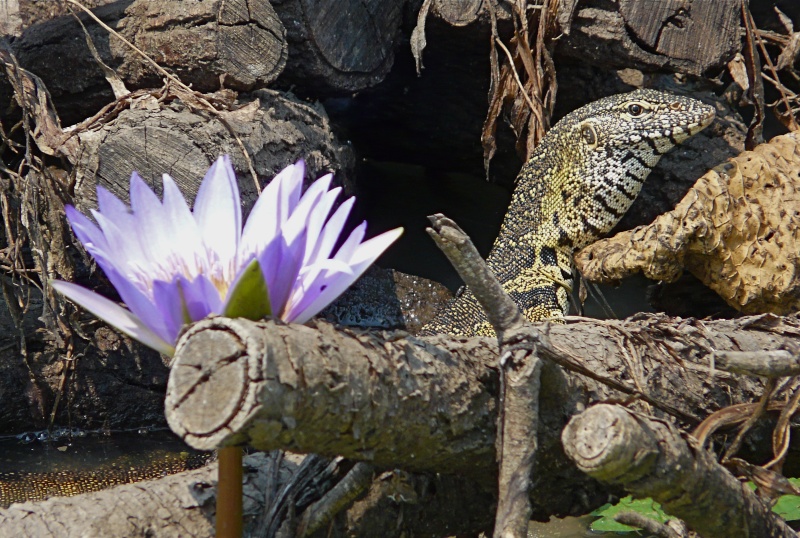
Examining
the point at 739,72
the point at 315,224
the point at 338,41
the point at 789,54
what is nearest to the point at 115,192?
the point at 338,41

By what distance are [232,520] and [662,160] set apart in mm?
3641

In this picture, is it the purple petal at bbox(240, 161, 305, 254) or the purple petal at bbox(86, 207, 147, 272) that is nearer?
the purple petal at bbox(86, 207, 147, 272)

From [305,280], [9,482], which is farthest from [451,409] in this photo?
[9,482]

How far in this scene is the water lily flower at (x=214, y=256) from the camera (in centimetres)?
127

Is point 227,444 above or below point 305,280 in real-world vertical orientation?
below

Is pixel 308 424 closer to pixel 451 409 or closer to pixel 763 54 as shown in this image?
pixel 451 409

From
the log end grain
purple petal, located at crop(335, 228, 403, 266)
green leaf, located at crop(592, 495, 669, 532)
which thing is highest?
purple petal, located at crop(335, 228, 403, 266)

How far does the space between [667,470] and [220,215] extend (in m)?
0.87

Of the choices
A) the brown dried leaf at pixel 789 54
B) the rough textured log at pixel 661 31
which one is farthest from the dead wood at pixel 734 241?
the brown dried leaf at pixel 789 54

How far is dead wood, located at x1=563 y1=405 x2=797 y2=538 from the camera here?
1.42m

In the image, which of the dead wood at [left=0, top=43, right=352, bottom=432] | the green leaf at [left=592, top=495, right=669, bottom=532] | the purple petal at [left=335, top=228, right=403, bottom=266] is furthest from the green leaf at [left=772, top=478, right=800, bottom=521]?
the dead wood at [left=0, top=43, right=352, bottom=432]

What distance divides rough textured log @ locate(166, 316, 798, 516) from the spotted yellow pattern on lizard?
1775mm

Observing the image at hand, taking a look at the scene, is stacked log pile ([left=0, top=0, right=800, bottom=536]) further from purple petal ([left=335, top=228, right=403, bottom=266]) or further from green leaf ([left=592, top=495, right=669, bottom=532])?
green leaf ([left=592, top=495, right=669, bottom=532])

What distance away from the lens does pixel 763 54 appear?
187 inches
